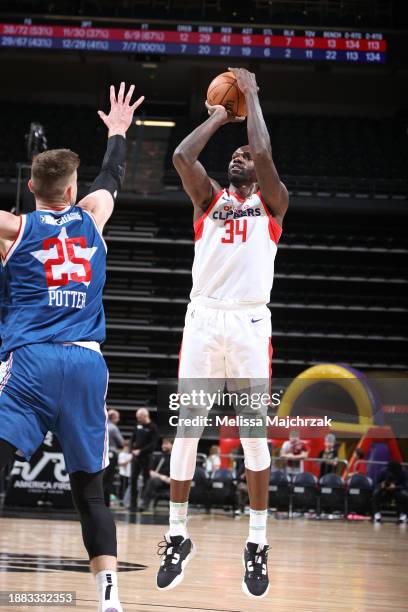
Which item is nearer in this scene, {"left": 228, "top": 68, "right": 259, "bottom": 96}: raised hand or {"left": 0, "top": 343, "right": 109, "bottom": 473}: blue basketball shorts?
{"left": 0, "top": 343, "right": 109, "bottom": 473}: blue basketball shorts

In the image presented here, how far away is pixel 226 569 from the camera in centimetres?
698

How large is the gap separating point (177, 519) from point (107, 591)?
1.24 metres

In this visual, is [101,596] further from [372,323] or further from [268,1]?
[268,1]

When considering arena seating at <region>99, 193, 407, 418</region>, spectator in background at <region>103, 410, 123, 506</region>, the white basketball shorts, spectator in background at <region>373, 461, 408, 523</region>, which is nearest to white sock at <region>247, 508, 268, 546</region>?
the white basketball shorts

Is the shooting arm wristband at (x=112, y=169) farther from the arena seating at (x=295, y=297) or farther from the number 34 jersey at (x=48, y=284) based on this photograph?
→ the arena seating at (x=295, y=297)

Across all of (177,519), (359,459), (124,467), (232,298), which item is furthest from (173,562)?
(124,467)

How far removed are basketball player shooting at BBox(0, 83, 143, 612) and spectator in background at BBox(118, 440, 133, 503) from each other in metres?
12.4

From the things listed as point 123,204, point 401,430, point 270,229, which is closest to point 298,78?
point 123,204

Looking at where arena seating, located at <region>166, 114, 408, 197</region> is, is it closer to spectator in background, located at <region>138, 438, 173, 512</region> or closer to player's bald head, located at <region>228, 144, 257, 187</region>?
spectator in background, located at <region>138, 438, 173, 512</region>

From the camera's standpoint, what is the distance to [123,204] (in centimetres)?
2216

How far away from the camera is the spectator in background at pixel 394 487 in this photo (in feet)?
46.2

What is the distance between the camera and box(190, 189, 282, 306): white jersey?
4.80 metres

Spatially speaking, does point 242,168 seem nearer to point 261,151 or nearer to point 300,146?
point 261,151

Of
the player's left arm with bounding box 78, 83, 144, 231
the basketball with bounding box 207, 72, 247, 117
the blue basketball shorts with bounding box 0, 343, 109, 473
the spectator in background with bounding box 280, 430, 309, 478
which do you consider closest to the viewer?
the blue basketball shorts with bounding box 0, 343, 109, 473
